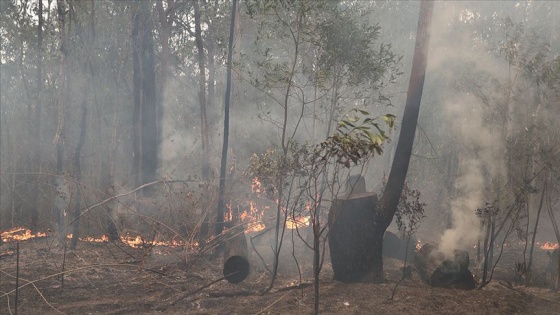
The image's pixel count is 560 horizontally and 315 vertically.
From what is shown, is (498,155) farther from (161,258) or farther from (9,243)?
(9,243)

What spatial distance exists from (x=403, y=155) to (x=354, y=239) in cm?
224

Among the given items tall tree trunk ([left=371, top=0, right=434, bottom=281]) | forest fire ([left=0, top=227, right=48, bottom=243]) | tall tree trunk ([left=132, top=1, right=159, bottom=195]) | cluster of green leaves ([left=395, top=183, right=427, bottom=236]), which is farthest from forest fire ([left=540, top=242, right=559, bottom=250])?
forest fire ([left=0, top=227, right=48, bottom=243])

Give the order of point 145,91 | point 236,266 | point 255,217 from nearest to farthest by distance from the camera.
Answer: point 236,266 → point 255,217 → point 145,91

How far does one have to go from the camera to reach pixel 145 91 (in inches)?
917

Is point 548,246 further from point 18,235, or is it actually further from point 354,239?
point 18,235

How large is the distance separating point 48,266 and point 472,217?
13.7 m

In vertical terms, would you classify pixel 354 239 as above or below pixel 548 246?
above

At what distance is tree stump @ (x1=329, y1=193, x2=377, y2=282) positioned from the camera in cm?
1095

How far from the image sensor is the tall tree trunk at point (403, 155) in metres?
11.1

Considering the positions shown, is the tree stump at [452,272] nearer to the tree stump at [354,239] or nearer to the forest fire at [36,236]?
the tree stump at [354,239]

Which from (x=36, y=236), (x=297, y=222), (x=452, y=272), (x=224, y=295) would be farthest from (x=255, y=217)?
(x=452, y=272)

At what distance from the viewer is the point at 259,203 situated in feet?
75.4

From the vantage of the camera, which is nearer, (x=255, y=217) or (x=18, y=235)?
(x=18, y=235)

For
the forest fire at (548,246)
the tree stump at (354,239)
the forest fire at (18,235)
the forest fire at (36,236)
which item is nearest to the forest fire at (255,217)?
the forest fire at (36,236)
